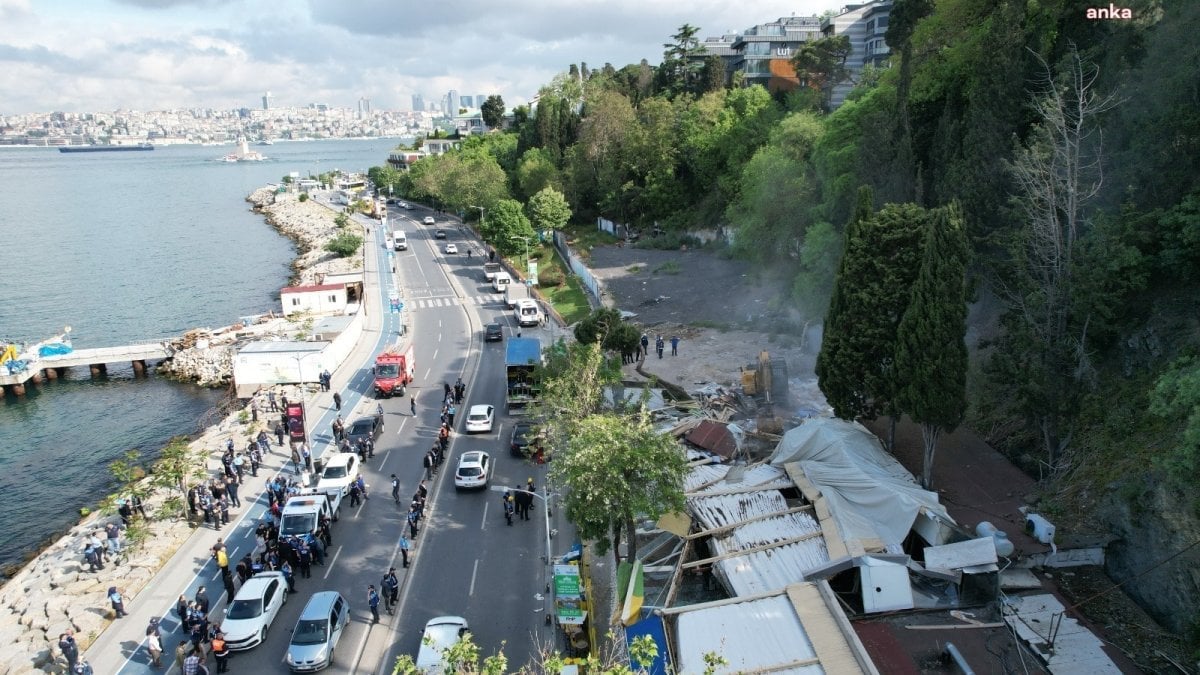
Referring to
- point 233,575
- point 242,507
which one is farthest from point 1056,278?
point 242,507

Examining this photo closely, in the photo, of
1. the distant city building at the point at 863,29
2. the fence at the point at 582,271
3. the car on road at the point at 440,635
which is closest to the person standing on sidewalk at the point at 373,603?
the car on road at the point at 440,635

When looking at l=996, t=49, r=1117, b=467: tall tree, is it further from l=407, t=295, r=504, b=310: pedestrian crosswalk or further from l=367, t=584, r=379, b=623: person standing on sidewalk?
l=407, t=295, r=504, b=310: pedestrian crosswalk

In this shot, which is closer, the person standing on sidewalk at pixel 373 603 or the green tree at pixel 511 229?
the person standing on sidewalk at pixel 373 603

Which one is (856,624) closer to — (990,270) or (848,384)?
(848,384)

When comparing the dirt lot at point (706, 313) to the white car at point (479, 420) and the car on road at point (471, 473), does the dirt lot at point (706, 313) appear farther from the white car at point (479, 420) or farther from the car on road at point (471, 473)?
the car on road at point (471, 473)

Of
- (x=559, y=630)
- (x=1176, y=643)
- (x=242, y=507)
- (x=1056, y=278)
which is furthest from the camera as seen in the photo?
(x=242, y=507)

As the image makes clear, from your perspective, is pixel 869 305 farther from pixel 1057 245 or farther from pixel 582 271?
pixel 582 271
